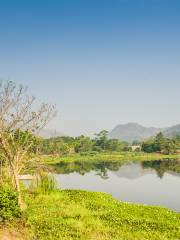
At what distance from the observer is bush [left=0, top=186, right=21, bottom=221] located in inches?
655

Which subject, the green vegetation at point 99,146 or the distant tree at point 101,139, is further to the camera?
the distant tree at point 101,139

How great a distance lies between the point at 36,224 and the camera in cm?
1797

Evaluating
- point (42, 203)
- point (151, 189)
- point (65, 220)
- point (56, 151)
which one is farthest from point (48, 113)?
point (56, 151)

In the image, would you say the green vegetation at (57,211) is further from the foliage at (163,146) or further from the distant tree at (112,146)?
the distant tree at (112,146)

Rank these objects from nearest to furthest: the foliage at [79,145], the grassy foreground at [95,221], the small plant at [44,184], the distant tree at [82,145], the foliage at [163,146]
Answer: the grassy foreground at [95,221] → the small plant at [44,184] → the foliage at [79,145] → the foliage at [163,146] → the distant tree at [82,145]

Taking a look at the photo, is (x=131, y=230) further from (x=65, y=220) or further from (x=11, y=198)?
(x=11, y=198)

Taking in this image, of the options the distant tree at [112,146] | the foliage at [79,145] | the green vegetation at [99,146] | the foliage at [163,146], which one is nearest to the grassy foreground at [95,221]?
the foliage at [79,145]

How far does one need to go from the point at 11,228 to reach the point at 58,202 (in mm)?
8263

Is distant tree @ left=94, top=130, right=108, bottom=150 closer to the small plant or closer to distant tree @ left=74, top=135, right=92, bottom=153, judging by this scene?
distant tree @ left=74, top=135, right=92, bottom=153

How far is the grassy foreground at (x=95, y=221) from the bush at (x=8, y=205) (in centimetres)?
103

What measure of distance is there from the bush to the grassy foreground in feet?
3.36

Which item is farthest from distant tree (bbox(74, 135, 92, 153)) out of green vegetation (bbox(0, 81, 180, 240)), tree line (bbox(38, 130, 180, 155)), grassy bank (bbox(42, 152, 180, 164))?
green vegetation (bbox(0, 81, 180, 240))

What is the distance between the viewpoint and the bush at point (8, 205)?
1662 centimetres

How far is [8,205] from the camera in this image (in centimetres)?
1680
